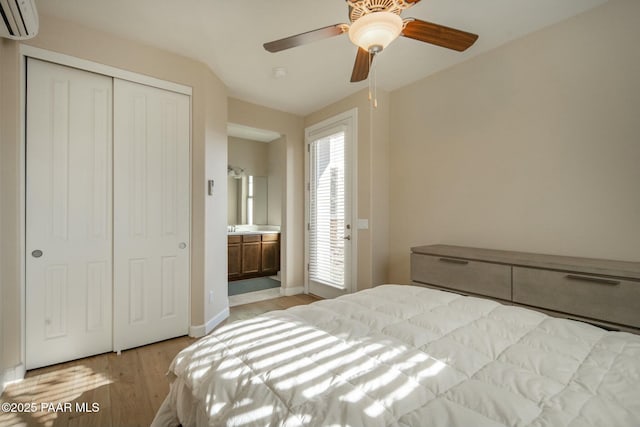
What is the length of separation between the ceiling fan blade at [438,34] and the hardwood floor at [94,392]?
106 inches

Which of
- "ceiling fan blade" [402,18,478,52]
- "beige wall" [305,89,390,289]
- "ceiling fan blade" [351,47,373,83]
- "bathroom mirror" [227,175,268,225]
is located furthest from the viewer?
"bathroom mirror" [227,175,268,225]

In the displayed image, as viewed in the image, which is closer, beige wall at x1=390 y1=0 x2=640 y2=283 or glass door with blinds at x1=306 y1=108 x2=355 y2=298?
beige wall at x1=390 y1=0 x2=640 y2=283

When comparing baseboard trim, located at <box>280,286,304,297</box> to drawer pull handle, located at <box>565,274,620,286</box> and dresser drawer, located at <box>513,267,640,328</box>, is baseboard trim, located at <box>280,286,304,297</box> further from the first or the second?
drawer pull handle, located at <box>565,274,620,286</box>

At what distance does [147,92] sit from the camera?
8.35 feet

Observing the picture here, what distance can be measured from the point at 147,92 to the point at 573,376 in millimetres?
3278

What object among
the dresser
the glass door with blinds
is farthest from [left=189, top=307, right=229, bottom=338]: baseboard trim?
the dresser

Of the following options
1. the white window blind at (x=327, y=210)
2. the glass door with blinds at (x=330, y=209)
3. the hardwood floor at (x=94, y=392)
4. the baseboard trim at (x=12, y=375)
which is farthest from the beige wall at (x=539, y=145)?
the baseboard trim at (x=12, y=375)

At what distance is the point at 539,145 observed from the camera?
88.3 inches

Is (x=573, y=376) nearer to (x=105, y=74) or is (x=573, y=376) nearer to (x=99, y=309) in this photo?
(x=99, y=309)

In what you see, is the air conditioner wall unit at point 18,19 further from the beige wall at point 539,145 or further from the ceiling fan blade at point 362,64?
the beige wall at point 539,145

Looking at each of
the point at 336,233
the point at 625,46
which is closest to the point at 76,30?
the point at 336,233

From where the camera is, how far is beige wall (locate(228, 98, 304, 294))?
Result: 409cm

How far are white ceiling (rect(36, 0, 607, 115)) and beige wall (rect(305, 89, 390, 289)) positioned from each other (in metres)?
0.39

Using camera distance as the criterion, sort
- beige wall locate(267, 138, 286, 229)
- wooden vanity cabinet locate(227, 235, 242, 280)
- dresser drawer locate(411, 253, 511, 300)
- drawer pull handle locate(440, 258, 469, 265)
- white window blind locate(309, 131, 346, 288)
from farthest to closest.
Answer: beige wall locate(267, 138, 286, 229) < wooden vanity cabinet locate(227, 235, 242, 280) < white window blind locate(309, 131, 346, 288) < drawer pull handle locate(440, 258, 469, 265) < dresser drawer locate(411, 253, 511, 300)
